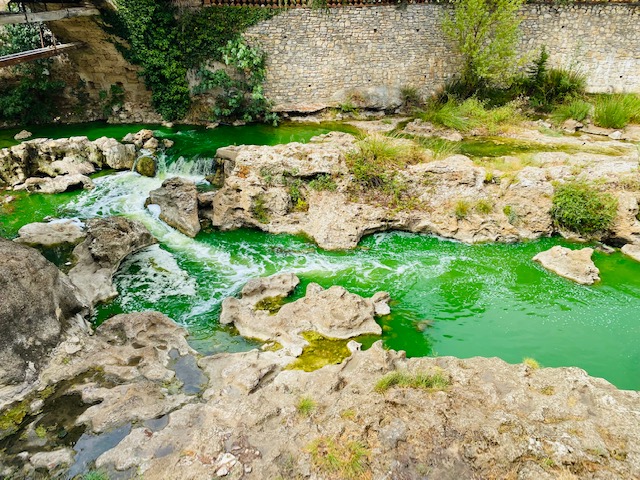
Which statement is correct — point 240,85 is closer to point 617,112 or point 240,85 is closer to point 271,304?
point 271,304

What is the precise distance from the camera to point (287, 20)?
1454 cm

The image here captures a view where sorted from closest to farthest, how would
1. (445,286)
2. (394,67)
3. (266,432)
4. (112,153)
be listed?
(266,432) → (445,286) → (112,153) → (394,67)

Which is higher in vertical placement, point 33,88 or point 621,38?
point 621,38

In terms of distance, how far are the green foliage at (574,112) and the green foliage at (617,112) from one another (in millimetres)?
267

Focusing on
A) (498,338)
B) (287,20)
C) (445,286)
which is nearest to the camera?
(498,338)

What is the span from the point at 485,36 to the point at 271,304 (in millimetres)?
12178

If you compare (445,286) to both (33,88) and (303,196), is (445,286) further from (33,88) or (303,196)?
(33,88)

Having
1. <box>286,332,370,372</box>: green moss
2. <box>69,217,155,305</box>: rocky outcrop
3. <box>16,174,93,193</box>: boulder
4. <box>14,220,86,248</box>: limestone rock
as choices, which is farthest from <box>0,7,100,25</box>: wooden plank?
<box>286,332,370,372</box>: green moss

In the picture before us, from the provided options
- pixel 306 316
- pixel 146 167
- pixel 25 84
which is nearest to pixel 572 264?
pixel 306 316

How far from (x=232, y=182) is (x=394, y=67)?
8460 mm

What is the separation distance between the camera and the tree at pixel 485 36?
13.3m

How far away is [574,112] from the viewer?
13664 millimetres

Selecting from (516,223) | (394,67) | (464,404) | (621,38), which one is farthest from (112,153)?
(621,38)

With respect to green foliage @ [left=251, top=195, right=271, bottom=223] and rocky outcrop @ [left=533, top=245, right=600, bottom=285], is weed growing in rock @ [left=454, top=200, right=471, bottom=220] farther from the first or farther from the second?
green foliage @ [left=251, top=195, right=271, bottom=223]
